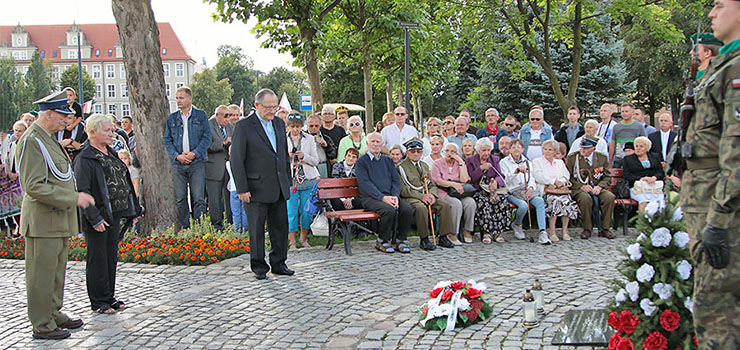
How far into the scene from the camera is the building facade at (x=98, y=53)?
112 metres

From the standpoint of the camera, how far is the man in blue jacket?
1027 cm

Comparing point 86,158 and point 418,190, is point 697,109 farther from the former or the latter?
point 418,190

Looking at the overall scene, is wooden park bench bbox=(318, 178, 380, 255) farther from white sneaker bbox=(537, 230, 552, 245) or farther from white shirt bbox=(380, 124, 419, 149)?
white sneaker bbox=(537, 230, 552, 245)

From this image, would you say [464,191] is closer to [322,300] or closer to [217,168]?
[217,168]

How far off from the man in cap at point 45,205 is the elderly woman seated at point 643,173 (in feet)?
27.7

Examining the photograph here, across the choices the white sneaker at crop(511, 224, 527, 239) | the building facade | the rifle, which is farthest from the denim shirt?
the building facade

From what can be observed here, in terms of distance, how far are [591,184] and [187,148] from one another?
6.46 meters

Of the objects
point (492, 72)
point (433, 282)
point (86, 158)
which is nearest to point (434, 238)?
point (433, 282)

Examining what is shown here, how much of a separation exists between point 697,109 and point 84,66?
117 meters

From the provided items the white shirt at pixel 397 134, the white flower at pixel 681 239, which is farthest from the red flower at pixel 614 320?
the white shirt at pixel 397 134

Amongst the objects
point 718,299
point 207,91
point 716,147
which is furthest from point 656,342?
point 207,91

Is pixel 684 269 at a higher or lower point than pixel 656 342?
higher

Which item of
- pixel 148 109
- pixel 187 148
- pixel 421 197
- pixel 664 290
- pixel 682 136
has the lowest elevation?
pixel 664 290

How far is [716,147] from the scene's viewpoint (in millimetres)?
3496
